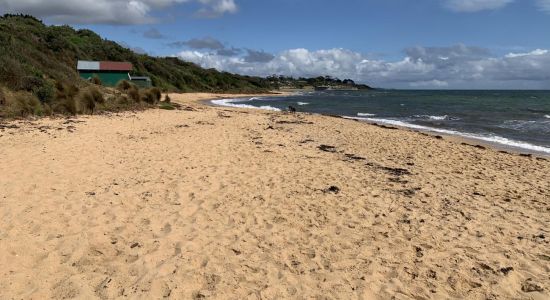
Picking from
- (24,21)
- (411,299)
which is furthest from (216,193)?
(24,21)

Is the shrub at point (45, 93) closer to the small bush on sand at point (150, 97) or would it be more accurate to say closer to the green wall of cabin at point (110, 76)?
the small bush on sand at point (150, 97)

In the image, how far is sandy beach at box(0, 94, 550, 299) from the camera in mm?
4223

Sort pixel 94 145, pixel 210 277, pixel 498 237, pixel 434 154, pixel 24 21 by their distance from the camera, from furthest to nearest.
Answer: pixel 24 21 → pixel 434 154 → pixel 94 145 → pixel 498 237 → pixel 210 277

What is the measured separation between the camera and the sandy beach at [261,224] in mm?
4223

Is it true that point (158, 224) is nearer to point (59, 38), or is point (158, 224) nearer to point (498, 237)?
point (498, 237)

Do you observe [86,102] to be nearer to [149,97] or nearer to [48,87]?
[48,87]

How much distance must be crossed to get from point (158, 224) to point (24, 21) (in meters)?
55.2

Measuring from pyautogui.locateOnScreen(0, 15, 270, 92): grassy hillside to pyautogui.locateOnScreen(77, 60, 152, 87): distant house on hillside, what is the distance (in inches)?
52.2

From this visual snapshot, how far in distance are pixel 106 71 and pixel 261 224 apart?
43.8 m

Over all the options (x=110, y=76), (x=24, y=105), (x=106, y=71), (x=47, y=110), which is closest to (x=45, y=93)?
(x=47, y=110)

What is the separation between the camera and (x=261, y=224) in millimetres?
5777

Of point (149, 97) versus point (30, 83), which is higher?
point (30, 83)

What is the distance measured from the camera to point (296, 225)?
5777 millimetres

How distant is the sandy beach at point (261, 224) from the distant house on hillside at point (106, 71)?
3504cm
